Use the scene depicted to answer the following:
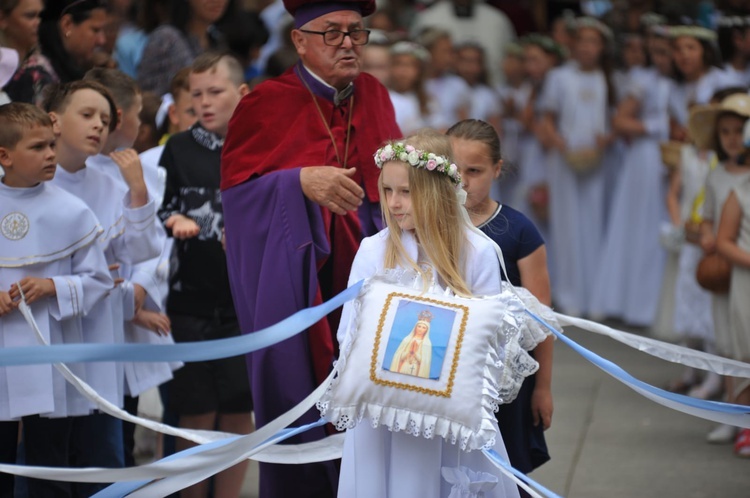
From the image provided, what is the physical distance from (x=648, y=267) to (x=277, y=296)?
21.7ft

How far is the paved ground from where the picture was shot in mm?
6523

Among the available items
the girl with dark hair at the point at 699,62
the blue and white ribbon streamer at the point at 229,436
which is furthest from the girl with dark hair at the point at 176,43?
the blue and white ribbon streamer at the point at 229,436

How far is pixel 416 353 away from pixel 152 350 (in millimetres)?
807

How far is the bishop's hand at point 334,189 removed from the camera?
4668 mm

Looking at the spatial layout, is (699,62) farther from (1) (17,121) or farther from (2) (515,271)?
(1) (17,121)

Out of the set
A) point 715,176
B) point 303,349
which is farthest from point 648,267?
point 303,349

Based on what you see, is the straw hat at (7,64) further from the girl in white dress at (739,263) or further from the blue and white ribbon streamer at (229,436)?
the girl in white dress at (739,263)

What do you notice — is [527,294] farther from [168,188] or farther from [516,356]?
[168,188]

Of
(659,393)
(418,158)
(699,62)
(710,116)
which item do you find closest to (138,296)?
(418,158)

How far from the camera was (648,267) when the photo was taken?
11055mm

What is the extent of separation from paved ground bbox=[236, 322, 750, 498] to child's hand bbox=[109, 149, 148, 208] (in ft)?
5.64

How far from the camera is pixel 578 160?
1116 cm

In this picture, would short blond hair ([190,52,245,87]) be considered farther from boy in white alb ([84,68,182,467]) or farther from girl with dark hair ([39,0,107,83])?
girl with dark hair ([39,0,107,83])

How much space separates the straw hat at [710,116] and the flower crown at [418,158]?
3769mm
